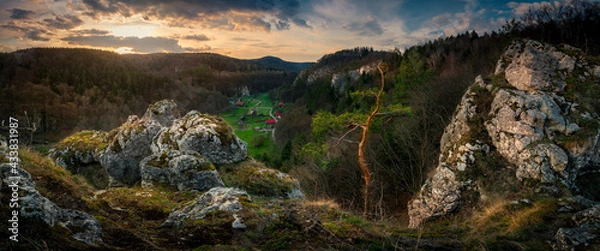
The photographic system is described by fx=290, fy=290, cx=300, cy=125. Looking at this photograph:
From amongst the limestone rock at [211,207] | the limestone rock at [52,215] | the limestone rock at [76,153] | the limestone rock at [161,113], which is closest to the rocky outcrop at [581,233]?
the limestone rock at [211,207]

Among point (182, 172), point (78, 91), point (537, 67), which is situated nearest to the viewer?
point (182, 172)

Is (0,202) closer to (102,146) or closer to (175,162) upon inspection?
(175,162)

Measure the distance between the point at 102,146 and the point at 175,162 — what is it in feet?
35.0

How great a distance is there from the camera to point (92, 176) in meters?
18.4

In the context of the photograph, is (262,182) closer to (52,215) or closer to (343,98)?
(52,215)

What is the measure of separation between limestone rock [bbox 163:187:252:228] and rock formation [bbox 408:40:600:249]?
18.8 feet

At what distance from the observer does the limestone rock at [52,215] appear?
4.34m

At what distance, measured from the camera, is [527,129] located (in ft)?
34.3

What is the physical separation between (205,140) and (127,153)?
5541 mm

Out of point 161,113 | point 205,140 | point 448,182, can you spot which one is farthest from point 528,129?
point 161,113

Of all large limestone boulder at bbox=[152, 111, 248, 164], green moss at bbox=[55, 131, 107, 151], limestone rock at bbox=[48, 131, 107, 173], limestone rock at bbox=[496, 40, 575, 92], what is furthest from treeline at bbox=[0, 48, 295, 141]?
limestone rock at bbox=[496, 40, 575, 92]

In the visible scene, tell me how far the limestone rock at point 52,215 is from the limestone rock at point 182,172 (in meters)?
6.18

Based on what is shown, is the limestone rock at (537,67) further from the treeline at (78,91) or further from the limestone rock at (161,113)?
the treeline at (78,91)

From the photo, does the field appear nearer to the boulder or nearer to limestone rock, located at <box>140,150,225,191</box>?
the boulder
